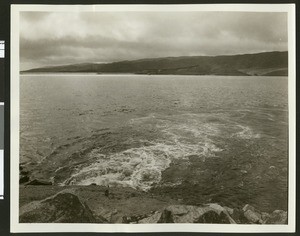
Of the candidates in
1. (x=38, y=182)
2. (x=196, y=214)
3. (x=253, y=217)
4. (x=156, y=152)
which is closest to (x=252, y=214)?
(x=253, y=217)

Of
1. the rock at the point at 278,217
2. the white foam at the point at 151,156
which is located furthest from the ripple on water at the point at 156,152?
the rock at the point at 278,217

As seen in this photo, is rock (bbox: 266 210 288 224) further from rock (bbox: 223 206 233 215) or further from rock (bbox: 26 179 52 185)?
rock (bbox: 26 179 52 185)

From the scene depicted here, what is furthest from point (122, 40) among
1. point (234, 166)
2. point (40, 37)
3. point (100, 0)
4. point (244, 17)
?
point (234, 166)

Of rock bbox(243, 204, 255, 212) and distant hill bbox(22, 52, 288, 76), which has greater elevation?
distant hill bbox(22, 52, 288, 76)

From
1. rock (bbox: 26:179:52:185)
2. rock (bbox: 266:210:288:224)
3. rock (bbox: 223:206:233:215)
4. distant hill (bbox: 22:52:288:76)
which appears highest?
distant hill (bbox: 22:52:288:76)

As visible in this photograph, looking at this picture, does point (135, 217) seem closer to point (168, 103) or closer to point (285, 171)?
point (168, 103)

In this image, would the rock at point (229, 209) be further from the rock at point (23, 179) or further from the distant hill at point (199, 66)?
the rock at point (23, 179)

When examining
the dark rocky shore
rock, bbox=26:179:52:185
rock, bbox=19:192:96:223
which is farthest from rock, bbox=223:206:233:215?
rock, bbox=26:179:52:185

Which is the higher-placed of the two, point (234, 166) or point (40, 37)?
point (40, 37)
